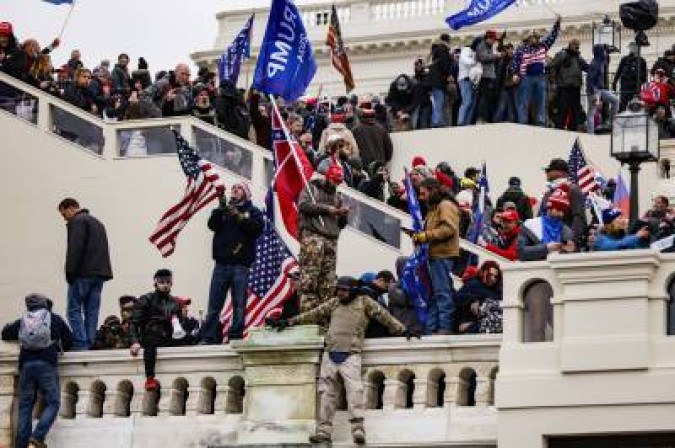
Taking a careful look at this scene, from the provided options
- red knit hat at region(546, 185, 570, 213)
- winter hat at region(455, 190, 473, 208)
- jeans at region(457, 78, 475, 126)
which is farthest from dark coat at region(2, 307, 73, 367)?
jeans at region(457, 78, 475, 126)

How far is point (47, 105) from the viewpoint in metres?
38.8

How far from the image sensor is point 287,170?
3177 centimetres

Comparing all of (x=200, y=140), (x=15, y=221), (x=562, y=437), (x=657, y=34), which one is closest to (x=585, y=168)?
(x=200, y=140)

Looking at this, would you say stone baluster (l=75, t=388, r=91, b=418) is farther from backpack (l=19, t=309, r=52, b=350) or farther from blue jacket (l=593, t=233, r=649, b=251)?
blue jacket (l=593, t=233, r=649, b=251)

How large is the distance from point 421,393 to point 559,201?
10.5 feet

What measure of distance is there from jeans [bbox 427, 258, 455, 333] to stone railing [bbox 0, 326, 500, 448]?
2.58 ft

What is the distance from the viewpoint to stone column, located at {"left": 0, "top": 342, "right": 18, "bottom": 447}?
98.5ft

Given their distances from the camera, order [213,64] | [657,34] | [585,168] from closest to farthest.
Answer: [585,168] < [657,34] < [213,64]

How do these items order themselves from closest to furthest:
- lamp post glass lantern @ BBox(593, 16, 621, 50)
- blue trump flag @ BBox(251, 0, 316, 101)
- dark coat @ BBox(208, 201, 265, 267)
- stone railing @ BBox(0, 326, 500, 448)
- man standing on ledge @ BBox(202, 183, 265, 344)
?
stone railing @ BBox(0, 326, 500, 448)
man standing on ledge @ BBox(202, 183, 265, 344)
dark coat @ BBox(208, 201, 265, 267)
blue trump flag @ BBox(251, 0, 316, 101)
lamp post glass lantern @ BBox(593, 16, 621, 50)

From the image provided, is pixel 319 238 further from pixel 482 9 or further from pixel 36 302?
pixel 482 9

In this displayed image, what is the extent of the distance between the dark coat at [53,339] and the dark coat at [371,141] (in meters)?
11.4

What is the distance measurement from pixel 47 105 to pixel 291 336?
36.9 feet

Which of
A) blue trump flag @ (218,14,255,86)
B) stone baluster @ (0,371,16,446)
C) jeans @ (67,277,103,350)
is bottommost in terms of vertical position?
stone baluster @ (0,371,16,446)

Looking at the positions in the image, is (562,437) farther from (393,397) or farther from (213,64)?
(213,64)
